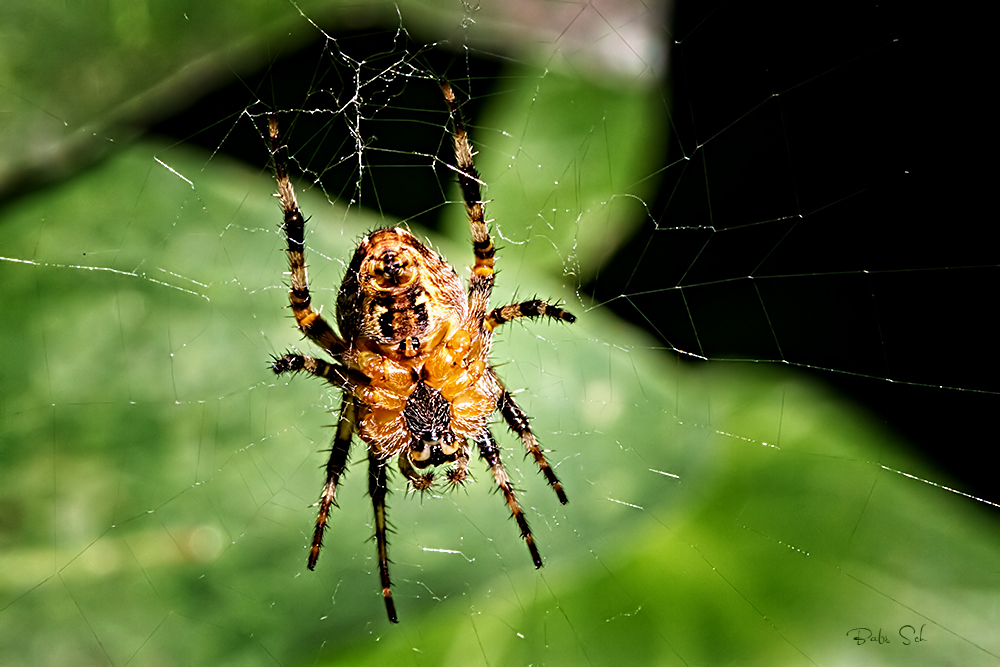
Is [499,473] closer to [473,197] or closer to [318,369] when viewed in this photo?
[318,369]

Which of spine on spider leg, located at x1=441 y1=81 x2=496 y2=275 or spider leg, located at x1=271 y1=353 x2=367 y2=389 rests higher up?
spine on spider leg, located at x1=441 y1=81 x2=496 y2=275

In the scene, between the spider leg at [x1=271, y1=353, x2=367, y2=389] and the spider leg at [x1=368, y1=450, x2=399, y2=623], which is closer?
the spider leg at [x1=271, y1=353, x2=367, y2=389]

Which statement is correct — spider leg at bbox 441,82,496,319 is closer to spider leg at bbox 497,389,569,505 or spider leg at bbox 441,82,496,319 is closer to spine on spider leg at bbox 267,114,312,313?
spider leg at bbox 497,389,569,505

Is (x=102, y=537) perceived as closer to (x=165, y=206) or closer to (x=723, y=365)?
(x=165, y=206)
